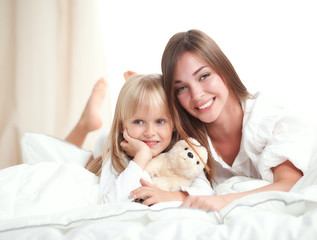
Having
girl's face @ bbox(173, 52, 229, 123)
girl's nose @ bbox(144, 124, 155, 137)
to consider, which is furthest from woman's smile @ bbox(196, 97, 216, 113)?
girl's nose @ bbox(144, 124, 155, 137)

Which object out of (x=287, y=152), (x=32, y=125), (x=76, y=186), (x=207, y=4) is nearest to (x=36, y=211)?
(x=76, y=186)

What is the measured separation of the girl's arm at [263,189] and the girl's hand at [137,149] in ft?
1.06

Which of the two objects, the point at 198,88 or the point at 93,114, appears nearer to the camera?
the point at 198,88

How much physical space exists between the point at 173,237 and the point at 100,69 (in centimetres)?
Answer: 188

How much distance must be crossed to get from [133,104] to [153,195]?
372 millimetres

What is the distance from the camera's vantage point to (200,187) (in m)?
1.29

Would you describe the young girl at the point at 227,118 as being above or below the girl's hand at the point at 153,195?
above

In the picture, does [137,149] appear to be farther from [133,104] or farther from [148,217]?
[148,217]

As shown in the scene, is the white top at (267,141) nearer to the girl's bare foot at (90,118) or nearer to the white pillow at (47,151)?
the white pillow at (47,151)

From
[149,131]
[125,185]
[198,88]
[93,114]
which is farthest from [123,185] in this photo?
[93,114]

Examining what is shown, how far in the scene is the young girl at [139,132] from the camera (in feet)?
4.17

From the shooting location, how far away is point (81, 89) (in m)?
2.44

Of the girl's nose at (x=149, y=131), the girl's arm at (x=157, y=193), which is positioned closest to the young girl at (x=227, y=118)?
the girl's nose at (x=149, y=131)

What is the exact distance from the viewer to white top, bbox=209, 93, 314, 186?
1.19m
